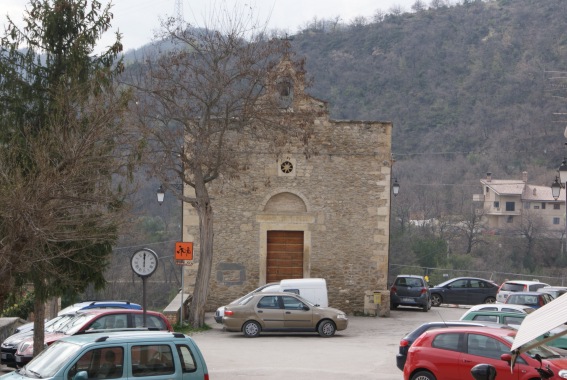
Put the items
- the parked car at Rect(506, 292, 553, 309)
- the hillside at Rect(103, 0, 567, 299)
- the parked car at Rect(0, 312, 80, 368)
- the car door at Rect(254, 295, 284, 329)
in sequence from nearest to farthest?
the parked car at Rect(0, 312, 80, 368)
the car door at Rect(254, 295, 284, 329)
the parked car at Rect(506, 292, 553, 309)
the hillside at Rect(103, 0, 567, 299)

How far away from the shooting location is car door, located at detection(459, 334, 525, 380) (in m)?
14.2

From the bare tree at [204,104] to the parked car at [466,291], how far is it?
12361mm

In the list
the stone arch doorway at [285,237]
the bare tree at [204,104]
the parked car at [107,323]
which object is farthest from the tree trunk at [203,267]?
the parked car at [107,323]

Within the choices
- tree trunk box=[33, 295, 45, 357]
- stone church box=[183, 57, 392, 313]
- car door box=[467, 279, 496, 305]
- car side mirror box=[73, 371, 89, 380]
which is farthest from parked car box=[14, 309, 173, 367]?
car door box=[467, 279, 496, 305]

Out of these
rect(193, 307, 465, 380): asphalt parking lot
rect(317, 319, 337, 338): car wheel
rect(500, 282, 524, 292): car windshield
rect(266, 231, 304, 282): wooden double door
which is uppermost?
rect(266, 231, 304, 282): wooden double door

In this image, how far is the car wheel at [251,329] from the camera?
2375 cm

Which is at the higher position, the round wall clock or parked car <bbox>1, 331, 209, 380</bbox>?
the round wall clock

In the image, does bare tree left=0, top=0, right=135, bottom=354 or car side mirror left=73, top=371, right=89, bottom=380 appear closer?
car side mirror left=73, top=371, right=89, bottom=380

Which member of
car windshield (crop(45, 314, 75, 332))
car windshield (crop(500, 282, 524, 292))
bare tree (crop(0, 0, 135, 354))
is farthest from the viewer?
car windshield (crop(500, 282, 524, 292))

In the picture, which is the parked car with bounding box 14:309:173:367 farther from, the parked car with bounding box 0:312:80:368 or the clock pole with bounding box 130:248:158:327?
the clock pole with bounding box 130:248:158:327

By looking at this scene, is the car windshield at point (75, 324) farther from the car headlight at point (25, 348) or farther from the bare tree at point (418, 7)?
the bare tree at point (418, 7)

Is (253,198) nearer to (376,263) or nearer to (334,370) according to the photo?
(376,263)

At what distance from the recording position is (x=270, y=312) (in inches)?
933

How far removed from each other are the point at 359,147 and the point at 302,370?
1269 cm
